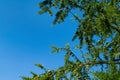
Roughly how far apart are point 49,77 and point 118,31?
2819 millimetres

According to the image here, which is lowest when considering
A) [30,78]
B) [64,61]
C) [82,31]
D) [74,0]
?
[30,78]

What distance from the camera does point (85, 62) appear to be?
37.7 feet

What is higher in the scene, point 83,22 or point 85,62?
point 83,22

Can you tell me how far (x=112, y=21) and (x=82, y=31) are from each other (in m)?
3.27

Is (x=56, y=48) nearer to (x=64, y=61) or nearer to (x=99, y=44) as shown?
(x=64, y=61)

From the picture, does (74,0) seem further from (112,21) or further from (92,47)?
(112,21)

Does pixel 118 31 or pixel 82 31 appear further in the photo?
pixel 82 31

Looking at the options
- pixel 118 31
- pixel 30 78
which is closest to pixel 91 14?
pixel 118 31

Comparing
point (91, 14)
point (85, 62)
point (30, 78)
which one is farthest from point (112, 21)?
point (30, 78)

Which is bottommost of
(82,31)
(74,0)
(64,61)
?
(64,61)

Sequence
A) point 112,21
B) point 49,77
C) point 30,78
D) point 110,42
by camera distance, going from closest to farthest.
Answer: point 112,21 < point 30,78 < point 49,77 < point 110,42

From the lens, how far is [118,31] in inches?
452

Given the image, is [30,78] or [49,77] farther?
[49,77]

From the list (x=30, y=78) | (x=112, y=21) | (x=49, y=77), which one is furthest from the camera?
(x=49, y=77)
